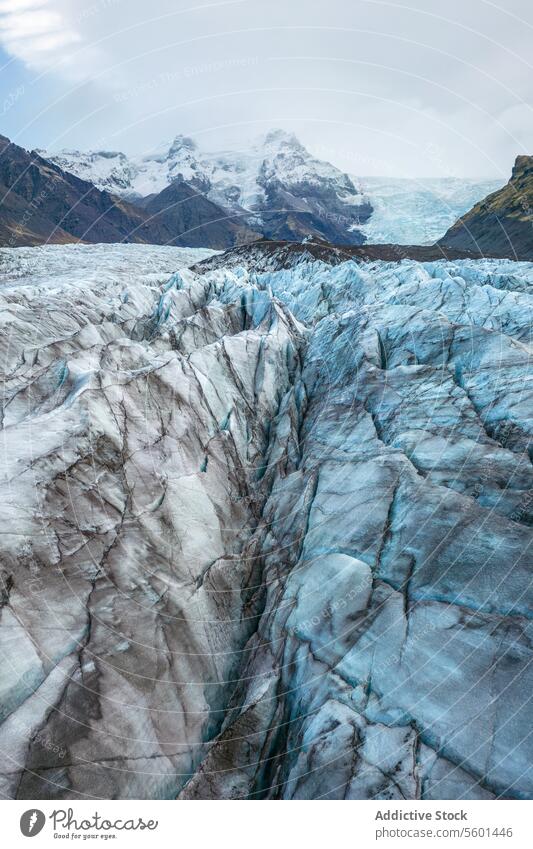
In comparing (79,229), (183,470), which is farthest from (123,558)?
(79,229)

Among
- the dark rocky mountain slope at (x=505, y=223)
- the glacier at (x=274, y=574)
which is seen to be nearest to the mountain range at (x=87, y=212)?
the dark rocky mountain slope at (x=505, y=223)

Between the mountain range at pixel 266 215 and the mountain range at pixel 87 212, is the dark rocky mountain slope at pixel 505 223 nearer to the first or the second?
the mountain range at pixel 266 215
